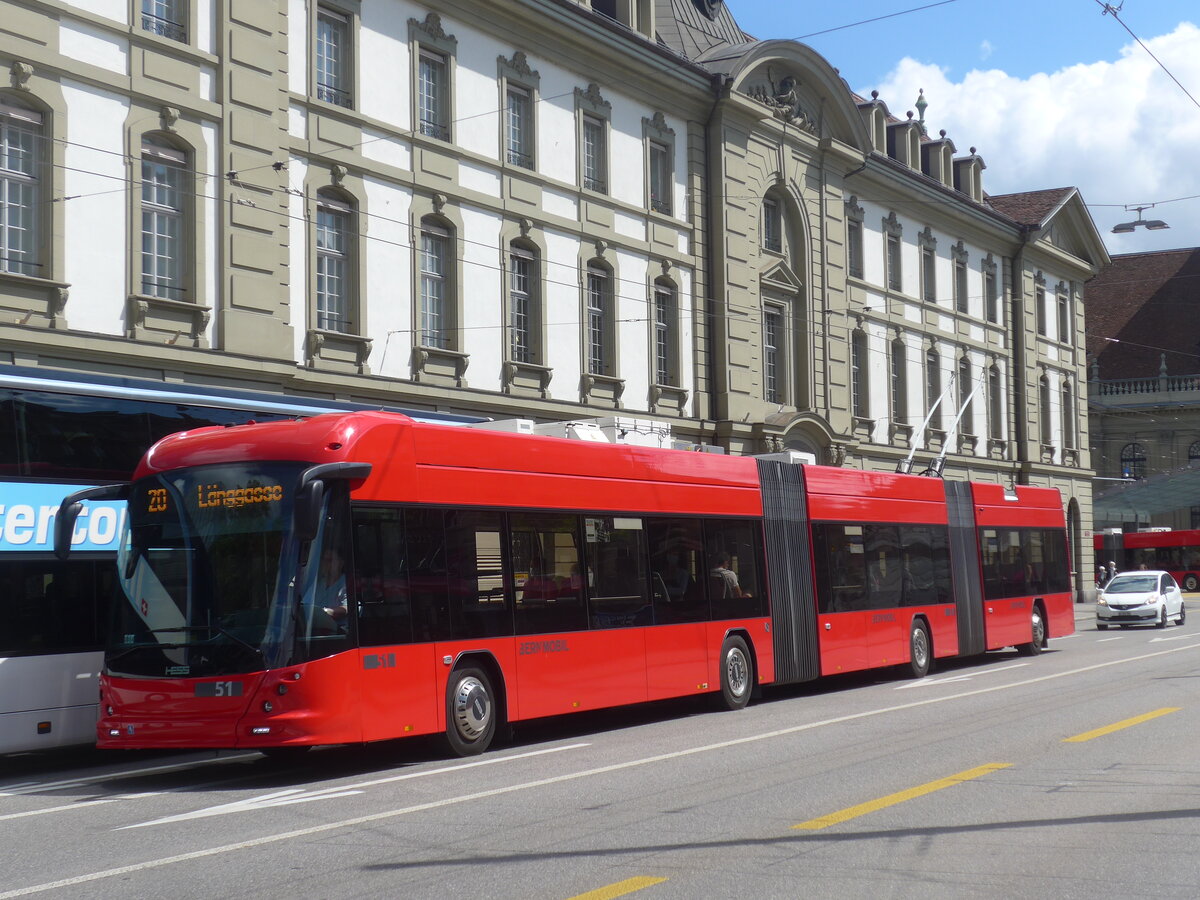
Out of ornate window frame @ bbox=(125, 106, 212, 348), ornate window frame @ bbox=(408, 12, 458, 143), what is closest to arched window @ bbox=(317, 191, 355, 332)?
ornate window frame @ bbox=(408, 12, 458, 143)

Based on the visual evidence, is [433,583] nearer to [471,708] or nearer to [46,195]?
[471,708]

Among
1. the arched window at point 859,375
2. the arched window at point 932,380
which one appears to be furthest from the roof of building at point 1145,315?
the arched window at point 859,375

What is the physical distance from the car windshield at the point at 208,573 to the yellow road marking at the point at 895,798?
4701 millimetres

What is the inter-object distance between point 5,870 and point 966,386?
41320 millimetres

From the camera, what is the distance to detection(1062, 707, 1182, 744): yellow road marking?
1345 centimetres

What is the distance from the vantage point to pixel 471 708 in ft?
44.3

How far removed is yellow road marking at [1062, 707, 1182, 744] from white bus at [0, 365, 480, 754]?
869 centimetres

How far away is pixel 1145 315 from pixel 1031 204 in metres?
40.0

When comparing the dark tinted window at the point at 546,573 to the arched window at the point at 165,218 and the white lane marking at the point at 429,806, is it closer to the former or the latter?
the white lane marking at the point at 429,806

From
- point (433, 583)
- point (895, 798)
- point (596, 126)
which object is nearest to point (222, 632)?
point (433, 583)

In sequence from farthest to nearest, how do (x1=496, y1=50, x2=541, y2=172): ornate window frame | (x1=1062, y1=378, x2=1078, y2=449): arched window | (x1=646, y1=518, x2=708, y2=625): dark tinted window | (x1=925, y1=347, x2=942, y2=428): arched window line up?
(x1=1062, y1=378, x2=1078, y2=449): arched window
(x1=925, y1=347, x2=942, y2=428): arched window
(x1=496, y1=50, x2=541, y2=172): ornate window frame
(x1=646, y1=518, x2=708, y2=625): dark tinted window

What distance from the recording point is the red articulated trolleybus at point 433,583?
11852mm

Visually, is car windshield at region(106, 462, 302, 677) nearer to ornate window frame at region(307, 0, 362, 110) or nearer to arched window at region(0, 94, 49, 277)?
arched window at region(0, 94, 49, 277)

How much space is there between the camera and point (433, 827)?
363 inches
